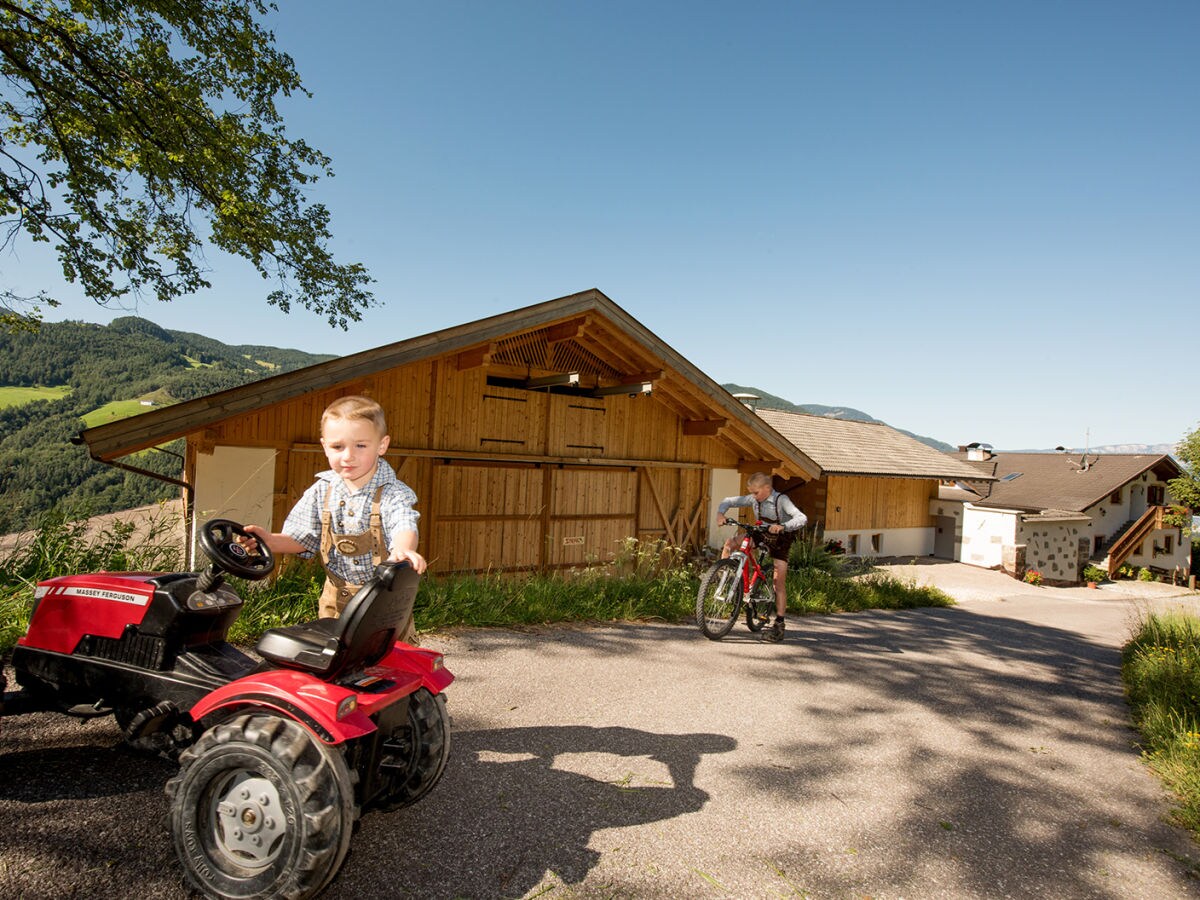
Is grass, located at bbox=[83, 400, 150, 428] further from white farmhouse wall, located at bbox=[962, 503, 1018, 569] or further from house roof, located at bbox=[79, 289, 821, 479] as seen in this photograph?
white farmhouse wall, located at bbox=[962, 503, 1018, 569]

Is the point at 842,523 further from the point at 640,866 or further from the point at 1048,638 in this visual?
the point at 640,866

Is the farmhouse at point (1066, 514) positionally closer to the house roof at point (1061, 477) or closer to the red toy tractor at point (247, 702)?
the house roof at point (1061, 477)

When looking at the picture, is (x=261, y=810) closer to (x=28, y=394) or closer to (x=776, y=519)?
(x=776, y=519)

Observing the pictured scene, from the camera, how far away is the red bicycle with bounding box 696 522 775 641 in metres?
6.79

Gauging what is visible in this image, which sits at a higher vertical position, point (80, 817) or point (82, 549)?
point (82, 549)

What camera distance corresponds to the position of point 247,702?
2.33 meters

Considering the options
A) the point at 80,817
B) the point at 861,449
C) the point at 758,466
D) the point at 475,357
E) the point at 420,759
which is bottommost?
the point at 80,817

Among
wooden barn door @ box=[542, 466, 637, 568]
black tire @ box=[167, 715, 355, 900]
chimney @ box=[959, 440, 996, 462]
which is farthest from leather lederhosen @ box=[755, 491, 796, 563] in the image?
chimney @ box=[959, 440, 996, 462]

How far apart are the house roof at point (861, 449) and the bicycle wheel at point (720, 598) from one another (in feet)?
44.0

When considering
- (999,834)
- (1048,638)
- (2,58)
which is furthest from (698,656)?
(2,58)

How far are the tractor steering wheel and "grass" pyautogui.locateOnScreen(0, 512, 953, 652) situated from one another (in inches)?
112

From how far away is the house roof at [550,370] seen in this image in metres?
6.98

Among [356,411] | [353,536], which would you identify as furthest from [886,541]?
[356,411]

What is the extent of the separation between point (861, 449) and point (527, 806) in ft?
71.9
